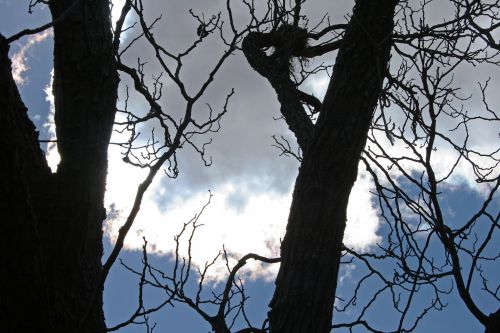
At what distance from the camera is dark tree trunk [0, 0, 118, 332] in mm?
1653

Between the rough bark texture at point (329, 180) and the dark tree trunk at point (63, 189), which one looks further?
the rough bark texture at point (329, 180)

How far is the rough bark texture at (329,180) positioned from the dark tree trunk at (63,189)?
0.72 m

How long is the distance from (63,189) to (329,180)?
1.23 meters

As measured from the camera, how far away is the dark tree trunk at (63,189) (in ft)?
5.42

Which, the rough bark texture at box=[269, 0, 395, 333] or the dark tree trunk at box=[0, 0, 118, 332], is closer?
the dark tree trunk at box=[0, 0, 118, 332]

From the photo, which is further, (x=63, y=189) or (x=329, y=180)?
(x=63, y=189)

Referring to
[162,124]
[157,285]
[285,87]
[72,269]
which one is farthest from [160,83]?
[72,269]

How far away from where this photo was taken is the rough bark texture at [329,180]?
1864mm

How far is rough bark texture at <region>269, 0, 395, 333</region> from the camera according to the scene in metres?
1.86

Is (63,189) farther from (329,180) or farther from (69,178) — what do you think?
(329,180)

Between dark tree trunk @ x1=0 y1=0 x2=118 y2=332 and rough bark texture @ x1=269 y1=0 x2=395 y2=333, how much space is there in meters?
0.72

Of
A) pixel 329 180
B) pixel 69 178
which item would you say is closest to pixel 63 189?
pixel 69 178

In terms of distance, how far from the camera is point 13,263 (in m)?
1.66

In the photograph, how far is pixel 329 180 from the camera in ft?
6.56
